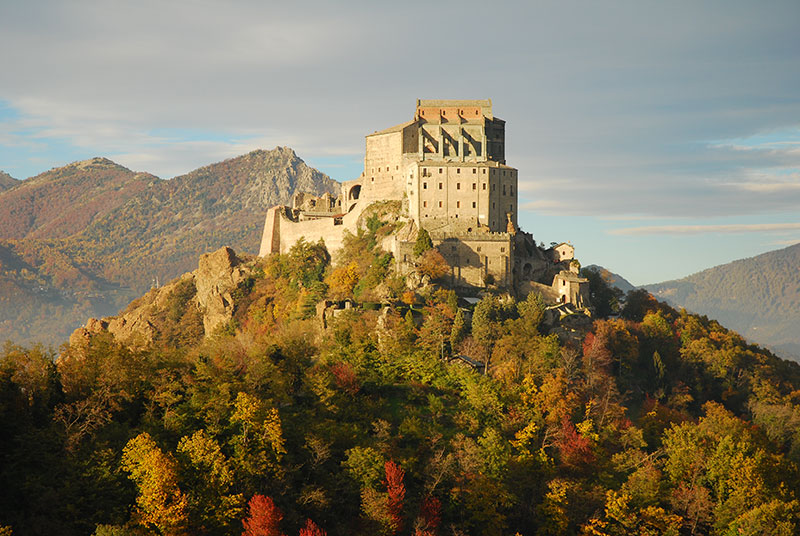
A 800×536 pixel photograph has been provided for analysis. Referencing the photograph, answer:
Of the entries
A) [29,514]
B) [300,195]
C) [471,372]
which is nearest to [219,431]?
[29,514]

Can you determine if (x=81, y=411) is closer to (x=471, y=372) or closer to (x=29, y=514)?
(x=29, y=514)

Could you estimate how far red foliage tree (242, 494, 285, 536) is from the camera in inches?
1574

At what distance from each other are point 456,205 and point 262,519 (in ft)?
144

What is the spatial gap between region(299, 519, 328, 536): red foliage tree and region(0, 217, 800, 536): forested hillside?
18 cm

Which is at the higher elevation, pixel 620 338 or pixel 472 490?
pixel 620 338

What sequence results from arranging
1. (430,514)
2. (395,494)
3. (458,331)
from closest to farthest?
(395,494) < (430,514) < (458,331)

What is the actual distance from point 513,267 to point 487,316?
1100 cm

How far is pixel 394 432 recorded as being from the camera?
53250 millimetres

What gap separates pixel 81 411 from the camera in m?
44.1

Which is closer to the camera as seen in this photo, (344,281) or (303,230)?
(344,281)

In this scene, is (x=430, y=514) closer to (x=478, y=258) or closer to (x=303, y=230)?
(x=478, y=258)

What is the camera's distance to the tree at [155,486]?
39594 mm

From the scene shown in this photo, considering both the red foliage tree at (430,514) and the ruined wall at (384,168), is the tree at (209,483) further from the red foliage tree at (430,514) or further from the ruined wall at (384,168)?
the ruined wall at (384,168)

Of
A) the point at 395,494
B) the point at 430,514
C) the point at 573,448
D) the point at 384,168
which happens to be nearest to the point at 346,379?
the point at 395,494
